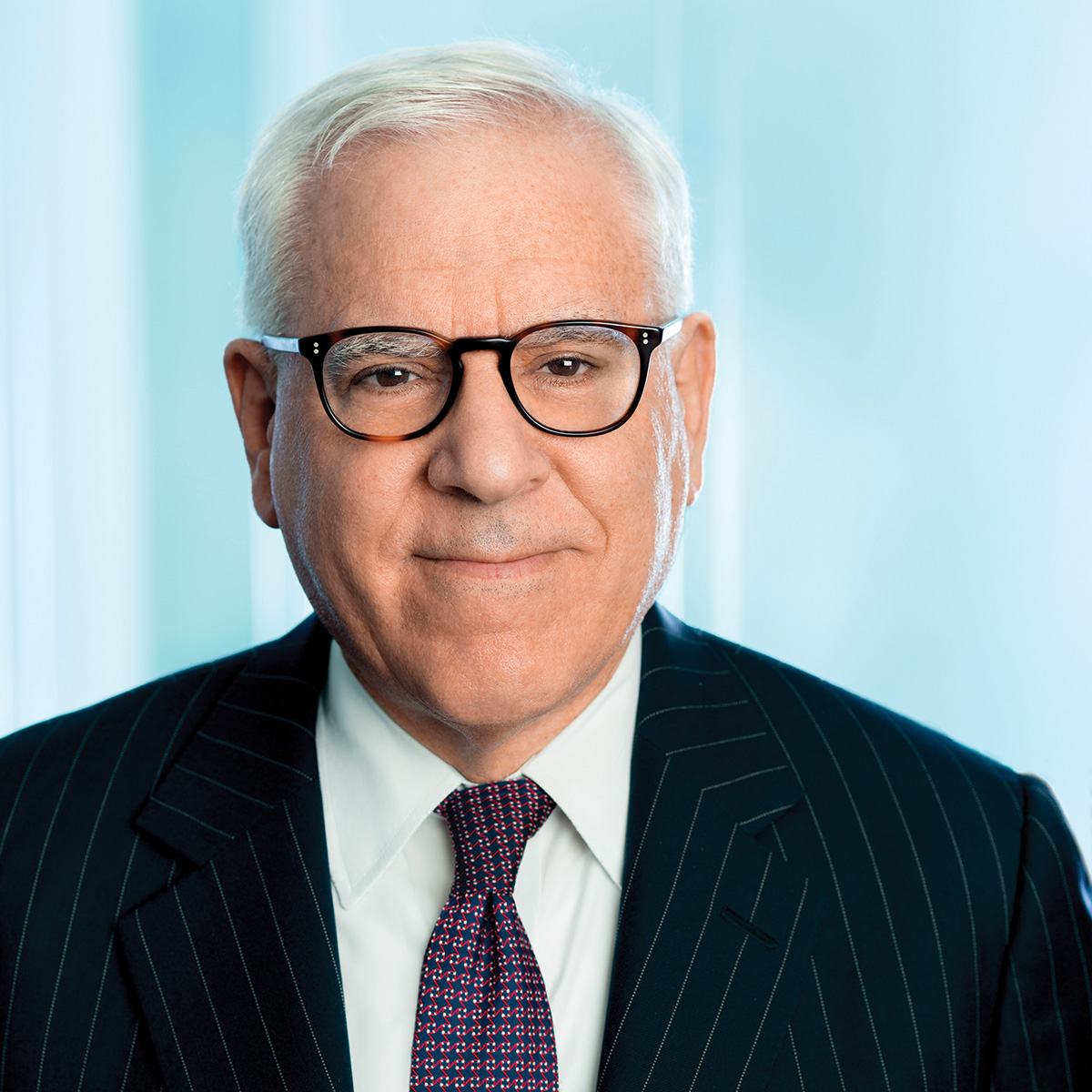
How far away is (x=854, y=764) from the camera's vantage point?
175 cm

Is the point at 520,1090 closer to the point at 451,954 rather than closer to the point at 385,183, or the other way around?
the point at 451,954

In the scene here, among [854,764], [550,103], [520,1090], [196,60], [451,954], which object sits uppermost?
[196,60]

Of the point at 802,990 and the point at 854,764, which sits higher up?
the point at 854,764

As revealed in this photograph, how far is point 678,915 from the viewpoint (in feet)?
5.10

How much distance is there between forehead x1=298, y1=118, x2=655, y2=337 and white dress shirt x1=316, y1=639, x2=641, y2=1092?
56 cm

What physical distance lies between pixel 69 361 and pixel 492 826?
1896mm

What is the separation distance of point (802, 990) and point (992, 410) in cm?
174

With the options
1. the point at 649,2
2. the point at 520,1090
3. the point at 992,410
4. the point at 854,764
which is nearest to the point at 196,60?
the point at 649,2

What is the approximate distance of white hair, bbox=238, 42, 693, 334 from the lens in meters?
1.53

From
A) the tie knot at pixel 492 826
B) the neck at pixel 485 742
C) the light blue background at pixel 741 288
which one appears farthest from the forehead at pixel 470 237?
the light blue background at pixel 741 288

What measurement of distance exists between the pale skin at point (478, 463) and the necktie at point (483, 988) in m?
0.14

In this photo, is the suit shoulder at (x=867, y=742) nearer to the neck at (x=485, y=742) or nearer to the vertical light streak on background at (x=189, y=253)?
the neck at (x=485, y=742)

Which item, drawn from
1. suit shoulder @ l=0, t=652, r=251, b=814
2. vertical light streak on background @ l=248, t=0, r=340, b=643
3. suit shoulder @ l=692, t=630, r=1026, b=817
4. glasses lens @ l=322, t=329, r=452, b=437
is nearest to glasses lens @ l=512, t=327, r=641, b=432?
glasses lens @ l=322, t=329, r=452, b=437

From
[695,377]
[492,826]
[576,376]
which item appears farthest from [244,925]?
[695,377]
